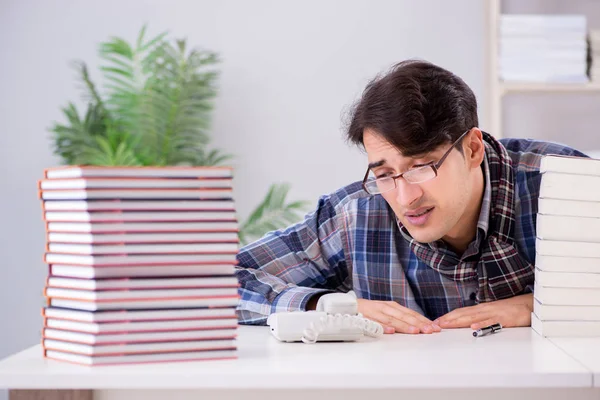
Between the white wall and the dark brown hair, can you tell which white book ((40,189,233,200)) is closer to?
the dark brown hair

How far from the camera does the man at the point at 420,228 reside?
1.64m

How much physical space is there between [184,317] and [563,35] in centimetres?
253

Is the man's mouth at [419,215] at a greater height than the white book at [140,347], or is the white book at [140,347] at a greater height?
the man's mouth at [419,215]

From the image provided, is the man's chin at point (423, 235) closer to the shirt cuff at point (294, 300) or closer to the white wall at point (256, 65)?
the shirt cuff at point (294, 300)

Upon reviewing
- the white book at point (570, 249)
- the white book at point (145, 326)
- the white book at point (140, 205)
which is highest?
the white book at point (140, 205)

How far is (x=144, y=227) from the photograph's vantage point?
3.52 ft

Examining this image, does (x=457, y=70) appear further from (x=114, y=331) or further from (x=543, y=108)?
(x=114, y=331)

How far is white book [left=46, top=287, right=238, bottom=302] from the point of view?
1.06 metres

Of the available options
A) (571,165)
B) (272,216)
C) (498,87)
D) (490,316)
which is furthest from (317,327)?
(498,87)

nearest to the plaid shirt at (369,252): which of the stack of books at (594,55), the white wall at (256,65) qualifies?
the stack of books at (594,55)

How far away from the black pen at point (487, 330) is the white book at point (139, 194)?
554 millimetres

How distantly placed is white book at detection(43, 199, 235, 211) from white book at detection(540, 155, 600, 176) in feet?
1.94

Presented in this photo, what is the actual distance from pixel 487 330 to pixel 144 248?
0.68 meters

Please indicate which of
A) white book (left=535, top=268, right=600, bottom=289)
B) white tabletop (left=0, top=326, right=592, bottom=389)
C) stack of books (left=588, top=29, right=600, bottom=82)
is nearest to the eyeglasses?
white book (left=535, top=268, right=600, bottom=289)
